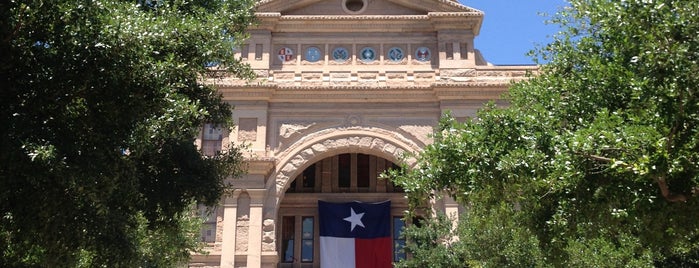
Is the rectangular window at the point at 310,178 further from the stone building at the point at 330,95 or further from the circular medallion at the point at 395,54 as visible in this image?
the circular medallion at the point at 395,54

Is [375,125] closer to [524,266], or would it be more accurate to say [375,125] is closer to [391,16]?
[391,16]

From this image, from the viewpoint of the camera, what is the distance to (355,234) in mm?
27891

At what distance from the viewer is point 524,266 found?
62.4ft

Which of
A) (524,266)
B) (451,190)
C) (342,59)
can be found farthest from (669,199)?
(342,59)

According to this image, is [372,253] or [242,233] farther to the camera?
[372,253]

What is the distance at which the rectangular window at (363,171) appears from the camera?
30672 millimetres

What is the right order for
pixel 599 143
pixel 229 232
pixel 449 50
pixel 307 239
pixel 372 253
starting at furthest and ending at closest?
1. pixel 307 239
2. pixel 449 50
3. pixel 372 253
4. pixel 229 232
5. pixel 599 143

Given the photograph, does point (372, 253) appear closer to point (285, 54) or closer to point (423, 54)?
point (423, 54)

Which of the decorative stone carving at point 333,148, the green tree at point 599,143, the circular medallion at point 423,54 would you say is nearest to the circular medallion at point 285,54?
the decorative stone carving at point 333,148

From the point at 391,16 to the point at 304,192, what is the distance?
8.30m

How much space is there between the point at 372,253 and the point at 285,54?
28.2 ft

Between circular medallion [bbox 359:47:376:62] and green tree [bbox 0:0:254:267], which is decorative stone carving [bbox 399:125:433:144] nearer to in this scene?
circular medallion [bbox 359:47:376:62]

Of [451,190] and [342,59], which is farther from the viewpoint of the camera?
[342,59]

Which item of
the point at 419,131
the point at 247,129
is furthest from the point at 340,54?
the point at 247,129
